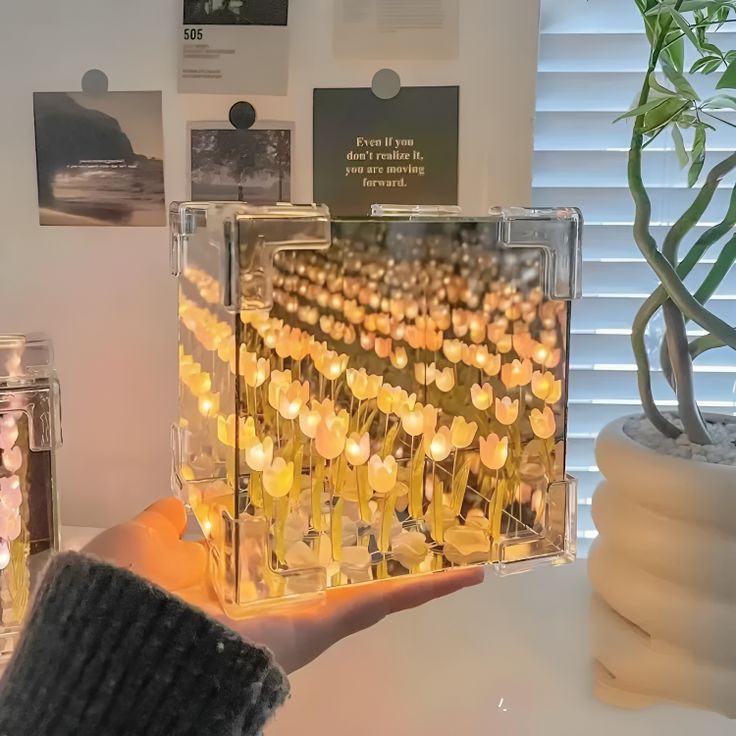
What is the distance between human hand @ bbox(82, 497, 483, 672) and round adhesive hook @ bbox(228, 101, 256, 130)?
0.43 meters

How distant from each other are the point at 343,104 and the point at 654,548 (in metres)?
0.54

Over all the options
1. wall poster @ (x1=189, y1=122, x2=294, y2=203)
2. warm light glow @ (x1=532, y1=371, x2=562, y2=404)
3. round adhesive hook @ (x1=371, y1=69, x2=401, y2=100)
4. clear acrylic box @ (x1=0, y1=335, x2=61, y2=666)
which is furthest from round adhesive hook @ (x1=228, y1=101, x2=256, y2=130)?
warm light glow @ (x1=532, y1=371, x2=562, y2=404)

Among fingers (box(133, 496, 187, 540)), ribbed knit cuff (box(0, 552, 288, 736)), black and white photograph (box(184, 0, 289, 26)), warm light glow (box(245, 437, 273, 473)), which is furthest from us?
black and white photograph (box(184, 0, 289, 26))

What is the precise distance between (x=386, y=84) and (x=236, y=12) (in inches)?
7.0

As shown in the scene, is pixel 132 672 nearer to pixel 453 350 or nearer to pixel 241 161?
pixel 453 350

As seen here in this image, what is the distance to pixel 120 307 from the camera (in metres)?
0.90

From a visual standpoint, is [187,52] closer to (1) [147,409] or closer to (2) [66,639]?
(1) [147,409]

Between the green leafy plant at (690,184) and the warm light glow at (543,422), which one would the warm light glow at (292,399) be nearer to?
the warm light glow at (543,422)

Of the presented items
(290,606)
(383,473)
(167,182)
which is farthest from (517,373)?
(167,182)

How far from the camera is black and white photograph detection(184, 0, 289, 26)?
84 centimetres

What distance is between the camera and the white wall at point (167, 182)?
844 mm

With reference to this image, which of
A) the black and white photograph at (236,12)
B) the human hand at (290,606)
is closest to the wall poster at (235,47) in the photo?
the black and white photograph at (236,12)

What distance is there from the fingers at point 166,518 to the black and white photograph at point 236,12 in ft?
1.66

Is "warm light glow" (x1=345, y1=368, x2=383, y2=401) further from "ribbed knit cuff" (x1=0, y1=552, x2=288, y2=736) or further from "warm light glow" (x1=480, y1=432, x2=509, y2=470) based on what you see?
"ribbed knit cuff" (x1=0, y1=552, x2=288, y2=736)
